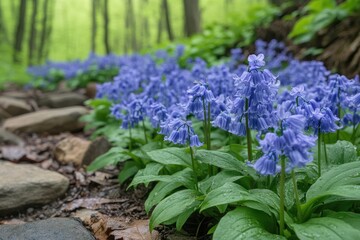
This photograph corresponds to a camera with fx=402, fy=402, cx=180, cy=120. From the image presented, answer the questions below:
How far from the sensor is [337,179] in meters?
2.61

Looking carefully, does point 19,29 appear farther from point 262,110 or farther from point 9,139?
point 262,110

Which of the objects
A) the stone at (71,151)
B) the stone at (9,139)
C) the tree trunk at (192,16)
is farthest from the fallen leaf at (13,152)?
the tree trunk at (192,16)

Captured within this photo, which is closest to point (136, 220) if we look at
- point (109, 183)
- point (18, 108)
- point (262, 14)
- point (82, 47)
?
point (109, 183)

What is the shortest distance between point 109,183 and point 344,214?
288 cm

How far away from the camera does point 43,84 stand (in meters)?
14.4

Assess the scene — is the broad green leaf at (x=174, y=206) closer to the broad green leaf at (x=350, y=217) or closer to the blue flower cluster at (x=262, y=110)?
the blue flower cluster at (x=262, y=110)

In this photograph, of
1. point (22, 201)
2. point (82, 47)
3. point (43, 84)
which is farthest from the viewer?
point (82, 47)

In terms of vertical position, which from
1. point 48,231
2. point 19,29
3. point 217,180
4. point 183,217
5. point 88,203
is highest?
point 19,29

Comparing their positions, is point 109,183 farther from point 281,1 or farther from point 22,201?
point 281,1

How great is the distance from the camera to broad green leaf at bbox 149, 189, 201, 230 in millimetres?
2611

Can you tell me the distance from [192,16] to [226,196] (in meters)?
13.2

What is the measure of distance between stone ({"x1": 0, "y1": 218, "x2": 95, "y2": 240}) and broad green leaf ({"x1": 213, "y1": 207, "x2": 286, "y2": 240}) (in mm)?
1142

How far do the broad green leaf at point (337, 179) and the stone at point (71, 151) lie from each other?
3.45 meters

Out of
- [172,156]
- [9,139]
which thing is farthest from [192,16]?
[172,156]
